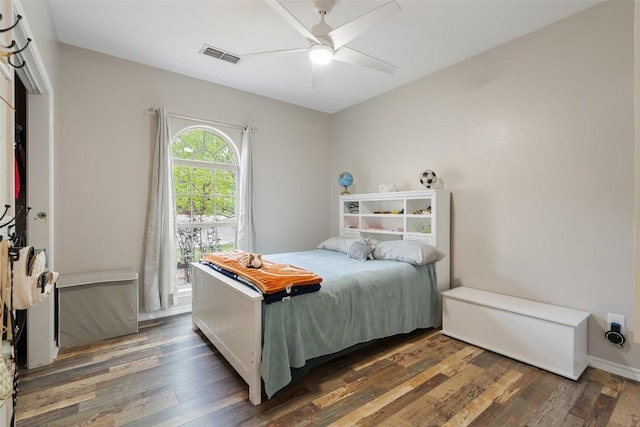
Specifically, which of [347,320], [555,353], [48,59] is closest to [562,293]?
[555,353]

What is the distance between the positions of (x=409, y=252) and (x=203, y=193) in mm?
2549

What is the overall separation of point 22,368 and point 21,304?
1.98m

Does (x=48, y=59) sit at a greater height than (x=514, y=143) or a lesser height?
greater

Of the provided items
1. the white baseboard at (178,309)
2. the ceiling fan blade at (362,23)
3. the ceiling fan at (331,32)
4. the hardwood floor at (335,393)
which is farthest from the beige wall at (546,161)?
the white baseboard at (178,309)

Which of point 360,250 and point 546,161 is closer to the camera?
point 546,161

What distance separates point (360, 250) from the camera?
3.19 m

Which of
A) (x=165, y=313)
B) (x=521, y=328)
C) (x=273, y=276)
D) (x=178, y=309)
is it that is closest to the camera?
(x=273, y=276)

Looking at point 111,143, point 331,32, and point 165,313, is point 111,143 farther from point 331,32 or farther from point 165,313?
point 331,32

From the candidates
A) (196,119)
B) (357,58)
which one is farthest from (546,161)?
(196,119)

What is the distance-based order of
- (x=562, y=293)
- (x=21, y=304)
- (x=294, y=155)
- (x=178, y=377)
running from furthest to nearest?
(x=294, y=155), (x=562, y=293), (x=178, y=377), (x=21, y=304)

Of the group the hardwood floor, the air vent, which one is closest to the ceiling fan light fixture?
the air vent

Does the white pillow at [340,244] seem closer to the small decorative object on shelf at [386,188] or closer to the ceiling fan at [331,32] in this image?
the small decorative object on shelf at [386,188]

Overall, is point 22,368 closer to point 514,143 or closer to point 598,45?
point 514,143

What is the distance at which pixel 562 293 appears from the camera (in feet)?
8.18
